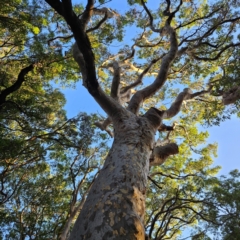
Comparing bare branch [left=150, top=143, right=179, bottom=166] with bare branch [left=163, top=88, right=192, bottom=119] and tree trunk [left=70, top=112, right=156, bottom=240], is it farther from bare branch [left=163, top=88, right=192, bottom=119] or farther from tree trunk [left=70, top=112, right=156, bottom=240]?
bare branch [left=163, top=88, right=192, bottom=119]

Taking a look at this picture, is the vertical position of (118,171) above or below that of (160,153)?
below

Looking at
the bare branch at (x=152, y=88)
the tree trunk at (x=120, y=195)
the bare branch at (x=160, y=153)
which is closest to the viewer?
the tree trunk at (x=120, y=195)

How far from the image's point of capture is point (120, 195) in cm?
280

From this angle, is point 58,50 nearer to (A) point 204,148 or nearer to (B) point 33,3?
(B) point 33,3

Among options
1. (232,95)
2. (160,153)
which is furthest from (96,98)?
A: (232,95)

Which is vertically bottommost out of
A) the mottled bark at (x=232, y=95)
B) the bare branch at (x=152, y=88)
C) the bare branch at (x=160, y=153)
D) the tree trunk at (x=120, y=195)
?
the tree trunk at (x=120, y=195)

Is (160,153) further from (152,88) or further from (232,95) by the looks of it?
(232,95)

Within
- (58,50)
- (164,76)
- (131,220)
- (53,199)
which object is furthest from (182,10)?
(131,220)

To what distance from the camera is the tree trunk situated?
7.81 feet

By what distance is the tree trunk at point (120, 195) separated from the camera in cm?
238

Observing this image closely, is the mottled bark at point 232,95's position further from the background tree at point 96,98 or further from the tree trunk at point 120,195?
the tree trunk at point 120,195

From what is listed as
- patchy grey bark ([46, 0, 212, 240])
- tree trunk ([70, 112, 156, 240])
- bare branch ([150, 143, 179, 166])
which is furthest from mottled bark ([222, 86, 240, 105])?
tree trunk ([70, 112, 156, 240])

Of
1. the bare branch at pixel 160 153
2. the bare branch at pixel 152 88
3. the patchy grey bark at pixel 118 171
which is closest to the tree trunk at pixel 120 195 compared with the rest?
the patchy grey bark at pixel 118 171

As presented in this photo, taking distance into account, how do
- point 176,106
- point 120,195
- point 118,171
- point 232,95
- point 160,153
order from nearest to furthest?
point 120,195
point 118,171
point 160,153
point 176,106
point 232,95
